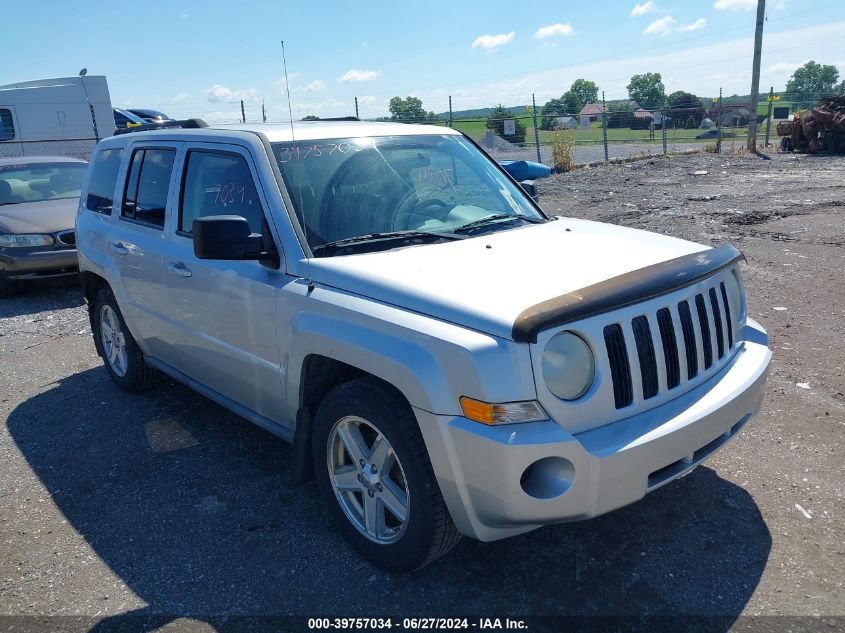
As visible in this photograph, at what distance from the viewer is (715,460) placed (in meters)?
4.06

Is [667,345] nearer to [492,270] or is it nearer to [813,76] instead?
[492,270]

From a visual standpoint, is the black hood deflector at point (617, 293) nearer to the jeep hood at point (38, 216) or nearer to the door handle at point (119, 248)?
the door handle at point (119, 248)

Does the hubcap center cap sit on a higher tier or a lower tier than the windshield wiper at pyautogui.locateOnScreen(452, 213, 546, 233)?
lower

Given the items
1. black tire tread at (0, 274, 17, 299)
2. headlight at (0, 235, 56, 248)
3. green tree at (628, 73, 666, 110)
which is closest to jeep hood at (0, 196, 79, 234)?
headlight at (0, 235, 56, 248)

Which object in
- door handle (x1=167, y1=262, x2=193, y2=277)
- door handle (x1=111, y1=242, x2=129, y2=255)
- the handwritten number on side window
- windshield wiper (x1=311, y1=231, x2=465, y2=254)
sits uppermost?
the handwritten number on side window

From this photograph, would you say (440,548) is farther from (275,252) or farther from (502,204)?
(502,204)

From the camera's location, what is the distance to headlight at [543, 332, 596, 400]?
106 inches

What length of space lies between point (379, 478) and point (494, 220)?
1618 millimetres

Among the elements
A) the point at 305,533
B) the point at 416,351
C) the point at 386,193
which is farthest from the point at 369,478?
the point at 386,193

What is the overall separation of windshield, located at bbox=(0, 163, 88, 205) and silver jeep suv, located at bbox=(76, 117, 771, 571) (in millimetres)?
6473

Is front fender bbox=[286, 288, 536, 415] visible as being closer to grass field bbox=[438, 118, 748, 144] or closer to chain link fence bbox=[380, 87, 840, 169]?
chain link fence bbox=[380, 87, 840, 169]

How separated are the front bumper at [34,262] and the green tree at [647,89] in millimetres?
71665

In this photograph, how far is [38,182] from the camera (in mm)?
10281

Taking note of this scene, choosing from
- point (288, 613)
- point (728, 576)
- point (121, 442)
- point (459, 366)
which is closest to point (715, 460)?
point (728, 576)
